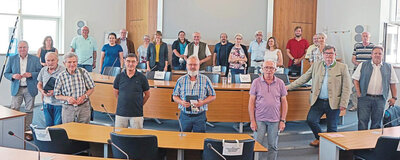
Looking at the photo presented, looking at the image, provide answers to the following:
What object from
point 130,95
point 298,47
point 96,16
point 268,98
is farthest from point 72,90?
point 298,47

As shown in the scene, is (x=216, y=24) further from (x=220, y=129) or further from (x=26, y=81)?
(x=26, y=81)

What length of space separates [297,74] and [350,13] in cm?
216

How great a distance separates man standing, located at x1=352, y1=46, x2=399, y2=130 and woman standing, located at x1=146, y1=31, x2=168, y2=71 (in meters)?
4.23

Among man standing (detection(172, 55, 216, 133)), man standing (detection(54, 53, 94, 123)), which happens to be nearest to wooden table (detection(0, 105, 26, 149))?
man standing (detection(54, 53, 94, 123))

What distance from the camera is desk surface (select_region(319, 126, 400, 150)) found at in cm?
370

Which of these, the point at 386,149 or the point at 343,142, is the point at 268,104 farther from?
the point at 386,149

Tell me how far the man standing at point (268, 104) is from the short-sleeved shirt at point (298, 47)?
5.39 metres

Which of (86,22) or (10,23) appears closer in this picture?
(10,23)

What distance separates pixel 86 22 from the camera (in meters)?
10.1

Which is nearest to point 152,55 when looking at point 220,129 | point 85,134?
point 220,129

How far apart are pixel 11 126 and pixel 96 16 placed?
20.5 ft

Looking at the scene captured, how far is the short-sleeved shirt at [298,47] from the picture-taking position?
9.42m

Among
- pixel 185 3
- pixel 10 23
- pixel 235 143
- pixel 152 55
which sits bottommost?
pixel 235 143

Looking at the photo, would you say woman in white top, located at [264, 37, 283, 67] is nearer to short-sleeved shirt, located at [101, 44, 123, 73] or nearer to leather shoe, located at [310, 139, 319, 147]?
leather shoe, located at [310, 139, 319, 147]
